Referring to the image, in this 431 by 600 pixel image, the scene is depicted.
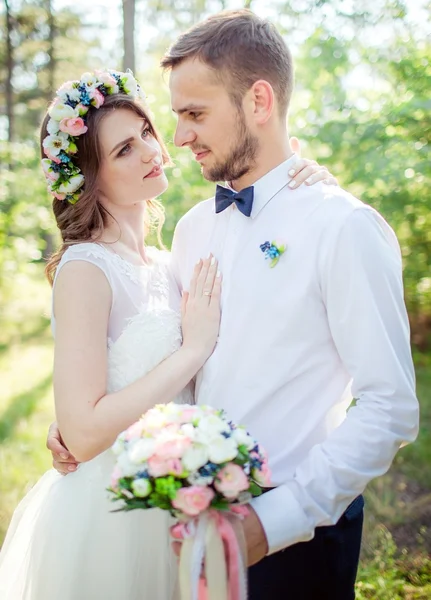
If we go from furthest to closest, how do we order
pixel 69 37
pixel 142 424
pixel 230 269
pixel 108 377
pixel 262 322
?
pixel 69 37 → pixel 108 377 → pixel 230 269 → pixel 262 322 → pixel 142 424

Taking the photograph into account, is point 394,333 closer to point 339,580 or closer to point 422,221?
point 339,580

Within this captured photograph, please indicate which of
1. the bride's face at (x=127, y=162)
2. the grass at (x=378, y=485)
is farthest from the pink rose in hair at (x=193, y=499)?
the grass at (x=378, y=485)

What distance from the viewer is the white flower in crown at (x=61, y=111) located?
2.88 metres

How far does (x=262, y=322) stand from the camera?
2309mm

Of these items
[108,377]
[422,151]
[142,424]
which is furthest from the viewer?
[422,151]

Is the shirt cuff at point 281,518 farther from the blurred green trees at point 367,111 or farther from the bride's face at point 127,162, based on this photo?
the blurred green trees at point 367,111


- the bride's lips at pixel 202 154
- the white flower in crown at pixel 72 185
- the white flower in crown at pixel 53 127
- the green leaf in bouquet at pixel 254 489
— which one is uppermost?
the white flower in crown at pixel 53 127

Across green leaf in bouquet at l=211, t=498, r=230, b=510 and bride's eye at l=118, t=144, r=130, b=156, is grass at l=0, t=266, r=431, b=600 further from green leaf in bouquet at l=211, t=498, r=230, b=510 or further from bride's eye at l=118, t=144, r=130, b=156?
green leaf in bouquet at l=211, t=498, r=230, b=510

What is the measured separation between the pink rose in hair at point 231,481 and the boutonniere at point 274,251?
2.61ft

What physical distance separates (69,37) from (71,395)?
18.2 metres

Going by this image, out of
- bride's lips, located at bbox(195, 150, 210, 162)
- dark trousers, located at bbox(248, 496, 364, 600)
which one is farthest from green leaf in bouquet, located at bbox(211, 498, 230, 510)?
bride's lips, located at bbox(195, 150, 210, 162)

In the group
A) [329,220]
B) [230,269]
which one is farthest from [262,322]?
[329,220]

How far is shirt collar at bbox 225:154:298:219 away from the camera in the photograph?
2494 mm

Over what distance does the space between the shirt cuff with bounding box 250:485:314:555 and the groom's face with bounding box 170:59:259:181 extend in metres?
1.20
